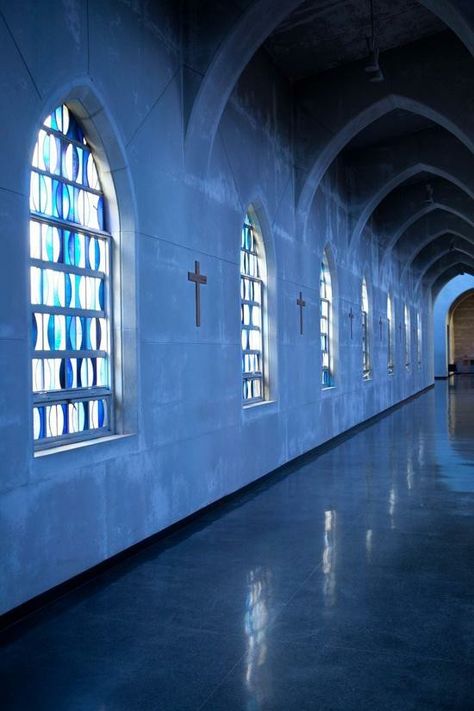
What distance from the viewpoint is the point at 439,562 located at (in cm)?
498

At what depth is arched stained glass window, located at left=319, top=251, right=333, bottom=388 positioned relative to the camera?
1258 cm

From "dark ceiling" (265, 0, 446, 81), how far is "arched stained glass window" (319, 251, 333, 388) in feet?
12.4

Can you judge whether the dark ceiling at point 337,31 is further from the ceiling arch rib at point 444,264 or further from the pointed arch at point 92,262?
the ceiling arch rib at point 444,264

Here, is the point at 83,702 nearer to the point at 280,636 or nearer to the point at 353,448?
the point at 280,636

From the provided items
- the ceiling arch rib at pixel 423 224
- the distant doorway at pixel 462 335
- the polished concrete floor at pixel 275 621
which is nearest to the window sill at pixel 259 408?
the polished concrete floor at pixel 275 621

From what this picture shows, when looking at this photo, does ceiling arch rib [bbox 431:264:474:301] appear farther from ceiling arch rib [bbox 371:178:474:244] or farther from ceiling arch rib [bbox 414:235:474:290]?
ceiling arch rib [bbox 371:178:474:244]

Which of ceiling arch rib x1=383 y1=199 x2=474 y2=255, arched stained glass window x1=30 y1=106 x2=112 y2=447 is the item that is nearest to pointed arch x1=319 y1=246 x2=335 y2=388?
arched stained glass window x1=30 y1=106 x2=112 y2=447

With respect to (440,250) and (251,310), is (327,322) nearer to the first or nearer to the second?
(251,310)

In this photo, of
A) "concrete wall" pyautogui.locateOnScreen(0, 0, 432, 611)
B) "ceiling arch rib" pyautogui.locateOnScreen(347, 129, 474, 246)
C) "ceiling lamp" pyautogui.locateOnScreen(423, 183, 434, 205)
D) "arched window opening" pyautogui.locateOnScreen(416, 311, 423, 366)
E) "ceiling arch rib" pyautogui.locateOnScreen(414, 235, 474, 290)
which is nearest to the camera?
"concrete wall" pyautogui.locateOnScreen(0, 0, 432, 611)

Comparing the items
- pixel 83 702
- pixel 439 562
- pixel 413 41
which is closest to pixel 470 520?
pixel 439 562

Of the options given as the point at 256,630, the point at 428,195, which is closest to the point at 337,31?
the point at 256,630

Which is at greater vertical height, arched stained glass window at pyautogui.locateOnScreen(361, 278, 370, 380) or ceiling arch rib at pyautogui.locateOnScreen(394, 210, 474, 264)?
ceiling arch rib at pyautogui.locateOnScreen(394, 210, 474, 264)

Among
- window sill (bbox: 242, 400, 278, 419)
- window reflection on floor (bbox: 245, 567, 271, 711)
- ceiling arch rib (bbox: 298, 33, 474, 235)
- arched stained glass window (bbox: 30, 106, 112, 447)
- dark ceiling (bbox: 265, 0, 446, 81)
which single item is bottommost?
window reflection on floor (bbox: 245, 567, 271, 711)

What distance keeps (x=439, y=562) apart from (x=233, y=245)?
397cm
